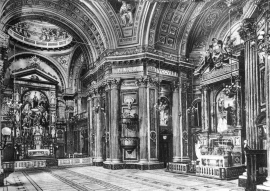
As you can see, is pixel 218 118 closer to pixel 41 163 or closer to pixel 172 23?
pixel 172 23

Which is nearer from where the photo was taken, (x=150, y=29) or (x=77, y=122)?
(x=150, y=29)

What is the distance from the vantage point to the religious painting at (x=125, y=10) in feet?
49.7

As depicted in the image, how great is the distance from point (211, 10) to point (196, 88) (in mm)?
4429

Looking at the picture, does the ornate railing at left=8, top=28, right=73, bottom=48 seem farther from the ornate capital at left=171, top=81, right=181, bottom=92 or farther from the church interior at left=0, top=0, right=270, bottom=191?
the ornate capital at left=171, top=81, right=181, bottom=92

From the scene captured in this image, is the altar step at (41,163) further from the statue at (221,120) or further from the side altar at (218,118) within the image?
the statue at (221,120)

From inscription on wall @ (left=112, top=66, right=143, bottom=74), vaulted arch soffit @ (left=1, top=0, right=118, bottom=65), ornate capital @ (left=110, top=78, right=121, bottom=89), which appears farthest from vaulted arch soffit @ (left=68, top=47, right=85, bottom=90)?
ornate capital @ (left=110, top=78, right=121, bottom=89)

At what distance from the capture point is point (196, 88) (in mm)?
16766

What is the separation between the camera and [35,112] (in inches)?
903

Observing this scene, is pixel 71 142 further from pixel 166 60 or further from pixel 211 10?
pixel 211 10

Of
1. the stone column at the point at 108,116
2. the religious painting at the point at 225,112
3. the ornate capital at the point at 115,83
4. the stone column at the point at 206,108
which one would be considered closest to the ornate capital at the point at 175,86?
the stone column at the point at 206,108

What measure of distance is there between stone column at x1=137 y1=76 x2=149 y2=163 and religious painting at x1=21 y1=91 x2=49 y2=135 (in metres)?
11.2

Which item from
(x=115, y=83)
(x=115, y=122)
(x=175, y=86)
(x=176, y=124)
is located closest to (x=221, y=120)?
(x=176, y=124)

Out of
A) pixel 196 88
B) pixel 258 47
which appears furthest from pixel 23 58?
pixel 258 47

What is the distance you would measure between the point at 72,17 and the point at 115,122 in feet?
22.0
